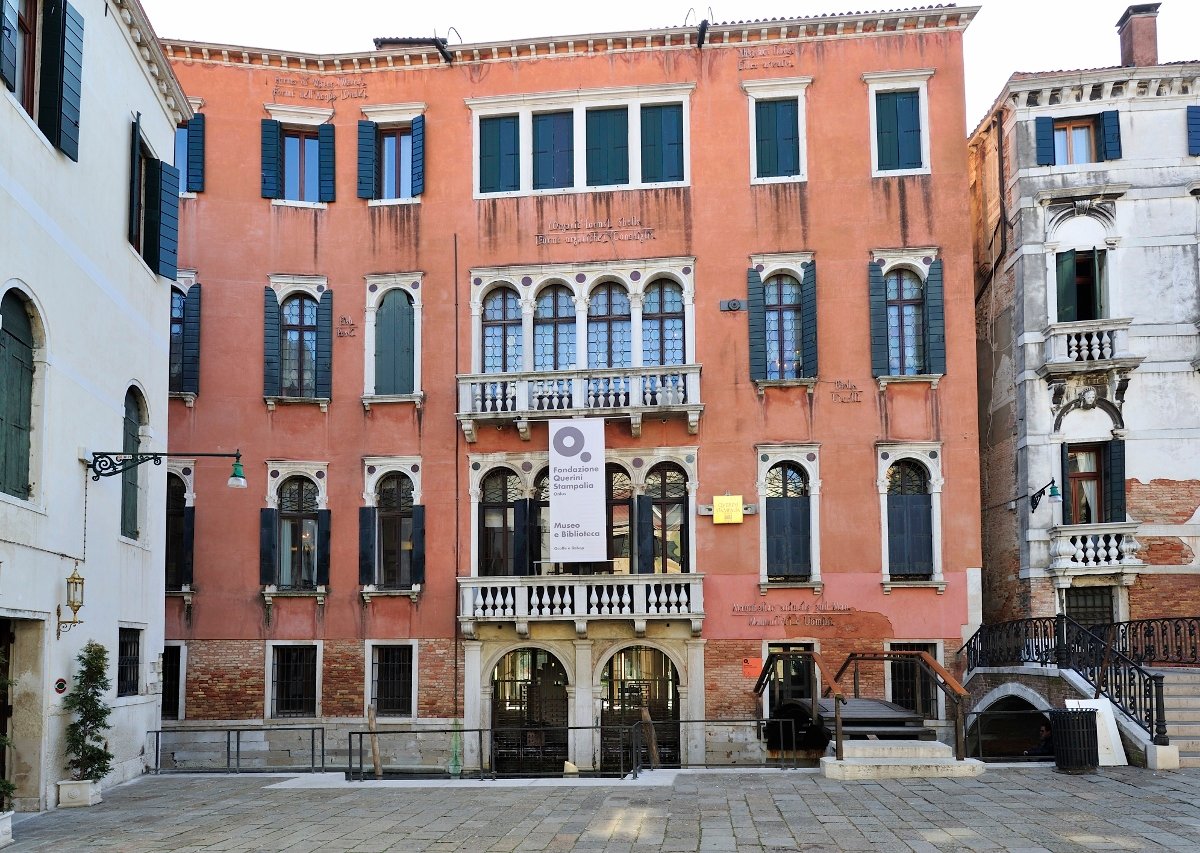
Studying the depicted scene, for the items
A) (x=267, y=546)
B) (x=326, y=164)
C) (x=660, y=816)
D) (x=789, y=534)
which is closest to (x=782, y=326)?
(x=789, y=534)

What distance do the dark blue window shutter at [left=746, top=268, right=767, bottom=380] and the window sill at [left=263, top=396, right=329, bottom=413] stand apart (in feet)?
28.0

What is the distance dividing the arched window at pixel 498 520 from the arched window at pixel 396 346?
101 inches

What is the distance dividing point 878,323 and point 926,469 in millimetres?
2954

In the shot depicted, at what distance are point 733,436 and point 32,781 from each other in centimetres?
1395

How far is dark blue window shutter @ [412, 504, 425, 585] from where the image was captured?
25.0m

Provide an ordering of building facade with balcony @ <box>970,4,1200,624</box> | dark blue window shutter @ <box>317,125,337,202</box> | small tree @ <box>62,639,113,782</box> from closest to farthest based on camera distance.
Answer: small tree @ <box>62,639,113,782</box>
building facade with balcony @ <box>970,4,1200,624</box>
dark blue window shutter @ <box>317,125,337,202</box>

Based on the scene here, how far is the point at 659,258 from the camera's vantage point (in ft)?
82.5

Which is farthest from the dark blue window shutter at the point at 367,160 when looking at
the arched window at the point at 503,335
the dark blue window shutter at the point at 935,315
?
the dark blue window shutter at the point at 935,315

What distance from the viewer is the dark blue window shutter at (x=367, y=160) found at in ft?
85.2

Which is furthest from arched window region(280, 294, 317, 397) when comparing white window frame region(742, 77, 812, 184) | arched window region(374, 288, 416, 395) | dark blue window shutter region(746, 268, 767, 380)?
white window frame region(742, 77, 812, 184)

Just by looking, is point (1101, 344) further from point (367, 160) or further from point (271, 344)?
point (271, 344)

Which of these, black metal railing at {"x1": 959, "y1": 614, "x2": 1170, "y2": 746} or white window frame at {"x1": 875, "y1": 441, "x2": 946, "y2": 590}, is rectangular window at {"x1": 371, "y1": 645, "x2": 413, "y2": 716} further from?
black metal railing at {"x1": 959, "y1": 614, "x2": 1170, "y2": 746}

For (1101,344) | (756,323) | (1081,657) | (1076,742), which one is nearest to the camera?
(1076,742)

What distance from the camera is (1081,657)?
19188 mm
